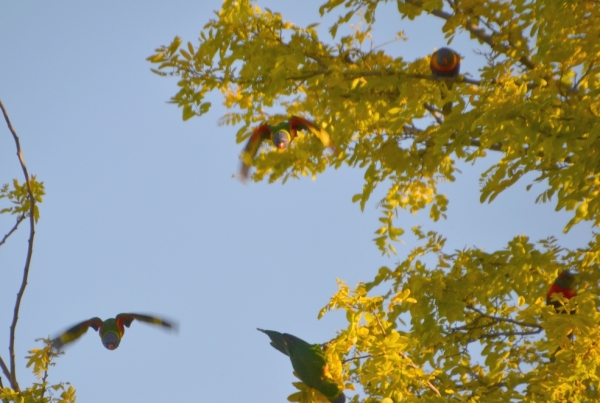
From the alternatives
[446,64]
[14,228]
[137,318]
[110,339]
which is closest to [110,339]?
[110,339]

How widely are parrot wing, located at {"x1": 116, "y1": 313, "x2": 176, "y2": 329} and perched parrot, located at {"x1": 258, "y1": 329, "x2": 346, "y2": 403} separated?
1.49m

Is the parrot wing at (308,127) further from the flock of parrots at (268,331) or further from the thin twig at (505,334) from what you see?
the thin twig at (505,334)

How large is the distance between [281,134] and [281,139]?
0.04 m

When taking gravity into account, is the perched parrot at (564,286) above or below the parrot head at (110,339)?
below

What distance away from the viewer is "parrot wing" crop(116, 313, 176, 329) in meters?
4.07

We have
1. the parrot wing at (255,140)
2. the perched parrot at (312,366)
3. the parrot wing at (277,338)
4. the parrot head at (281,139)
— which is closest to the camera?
the perched parrot at (312,366)

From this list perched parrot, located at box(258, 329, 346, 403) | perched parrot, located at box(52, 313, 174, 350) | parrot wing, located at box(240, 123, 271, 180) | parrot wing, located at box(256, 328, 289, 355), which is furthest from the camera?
parrot wing, located at box(240, 123, 271, 180)

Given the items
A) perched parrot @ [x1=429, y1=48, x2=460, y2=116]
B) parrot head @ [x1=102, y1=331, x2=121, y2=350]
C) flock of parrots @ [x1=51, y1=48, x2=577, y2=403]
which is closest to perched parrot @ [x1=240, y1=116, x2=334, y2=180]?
flock of parrots @ [x1=51, y1=48, x2=577, y2=403]

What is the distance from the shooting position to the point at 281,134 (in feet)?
13.5

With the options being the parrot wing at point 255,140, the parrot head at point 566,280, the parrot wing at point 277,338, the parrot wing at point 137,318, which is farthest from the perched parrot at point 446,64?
the parrot wing at point 137,318

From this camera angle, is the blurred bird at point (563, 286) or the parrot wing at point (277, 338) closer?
the parrot wing at point (277, 338)

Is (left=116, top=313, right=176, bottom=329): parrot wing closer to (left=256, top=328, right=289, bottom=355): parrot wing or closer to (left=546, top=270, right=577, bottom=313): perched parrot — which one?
(left=256, top=328, right=289, bottom=355): parrot wing

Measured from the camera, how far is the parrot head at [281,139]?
4.10 meters

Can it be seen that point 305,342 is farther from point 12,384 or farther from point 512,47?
point 512,47
